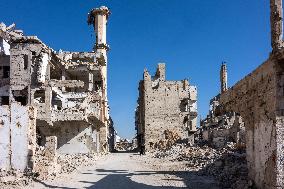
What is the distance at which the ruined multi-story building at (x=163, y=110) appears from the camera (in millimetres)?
43750

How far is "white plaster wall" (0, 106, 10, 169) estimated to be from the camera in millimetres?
16781

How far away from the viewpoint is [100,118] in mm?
38719

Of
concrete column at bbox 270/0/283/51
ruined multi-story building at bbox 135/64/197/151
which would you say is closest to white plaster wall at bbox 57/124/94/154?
ruined multi-story building at bbox 135/64/197/151

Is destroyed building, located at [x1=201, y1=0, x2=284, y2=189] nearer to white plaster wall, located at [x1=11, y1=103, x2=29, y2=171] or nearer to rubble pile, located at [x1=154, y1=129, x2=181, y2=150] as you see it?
white plaster wall, located at [x1=11, y1=103, x2=29, y2=171]

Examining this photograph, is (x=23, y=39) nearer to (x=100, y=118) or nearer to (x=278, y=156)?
(x=100, y=118)

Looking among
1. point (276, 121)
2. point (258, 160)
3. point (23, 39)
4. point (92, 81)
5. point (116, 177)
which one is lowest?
point (116, 177)

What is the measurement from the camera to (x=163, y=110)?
4425 centimetres

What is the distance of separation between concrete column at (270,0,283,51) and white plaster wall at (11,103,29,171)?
441 inches

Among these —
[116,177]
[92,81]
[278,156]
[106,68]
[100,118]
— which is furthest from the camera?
[106,68]

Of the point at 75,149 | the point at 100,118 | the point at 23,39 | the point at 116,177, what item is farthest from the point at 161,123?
the point at 116,177

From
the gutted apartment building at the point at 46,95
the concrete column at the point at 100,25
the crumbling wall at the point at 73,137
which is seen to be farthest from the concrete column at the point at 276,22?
the concrete column at the point at 100,25

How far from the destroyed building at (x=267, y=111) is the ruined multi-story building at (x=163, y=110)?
28380mm

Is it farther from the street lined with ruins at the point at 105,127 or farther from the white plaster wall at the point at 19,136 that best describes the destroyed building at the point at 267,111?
the white plaster wall at the point at 19,136

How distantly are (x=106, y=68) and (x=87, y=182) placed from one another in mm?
32756
